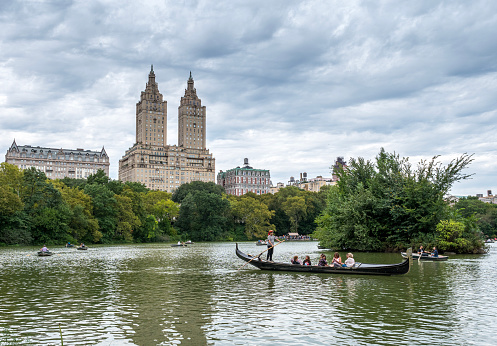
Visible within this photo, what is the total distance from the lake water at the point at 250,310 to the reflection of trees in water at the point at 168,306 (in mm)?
33

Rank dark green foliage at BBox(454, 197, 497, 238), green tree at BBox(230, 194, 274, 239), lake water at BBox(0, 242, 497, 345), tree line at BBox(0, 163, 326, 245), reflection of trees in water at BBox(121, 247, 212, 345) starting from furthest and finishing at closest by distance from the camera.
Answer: dark green foliage at BBox(454, 197, 497, 238)
green tree at BBox(230, 194, 274, 239)
tree line at BBox(0, 163, 326, 245)
reflection of trees in water at BBox(121, 247, 212, 345)
lake water at BBox(0, 242, 497, 345)

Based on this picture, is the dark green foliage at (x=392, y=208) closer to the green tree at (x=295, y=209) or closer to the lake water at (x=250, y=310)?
the lake water at (x=250, y=310)

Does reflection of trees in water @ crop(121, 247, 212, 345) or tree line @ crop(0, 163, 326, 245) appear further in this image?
tree line @ crop(0, 163, 326, 245)

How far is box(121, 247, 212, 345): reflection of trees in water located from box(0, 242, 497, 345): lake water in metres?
0.03

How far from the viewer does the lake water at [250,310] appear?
424 inches

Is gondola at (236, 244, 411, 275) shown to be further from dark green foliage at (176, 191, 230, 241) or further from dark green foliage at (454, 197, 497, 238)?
dark green foliage at (454, 197, 497, 238)

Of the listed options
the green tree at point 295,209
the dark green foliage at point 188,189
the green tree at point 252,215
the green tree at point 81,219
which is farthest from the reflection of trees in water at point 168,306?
the dark green foliage at point 188,189

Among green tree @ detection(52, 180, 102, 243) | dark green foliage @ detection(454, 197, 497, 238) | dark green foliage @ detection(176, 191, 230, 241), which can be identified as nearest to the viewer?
green tree @ detection(52, 180, 102, 243)

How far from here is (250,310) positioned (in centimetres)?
1399

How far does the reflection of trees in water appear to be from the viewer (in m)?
10.9

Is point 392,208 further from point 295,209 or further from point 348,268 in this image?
point 295,209

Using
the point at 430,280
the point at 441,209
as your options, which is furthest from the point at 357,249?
the point at 430,280

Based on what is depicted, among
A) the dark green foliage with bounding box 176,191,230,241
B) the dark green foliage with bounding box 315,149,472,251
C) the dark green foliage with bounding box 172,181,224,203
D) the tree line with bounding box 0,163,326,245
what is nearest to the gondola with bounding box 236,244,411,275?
the dark green foliage with bounding box 315,149,472,251

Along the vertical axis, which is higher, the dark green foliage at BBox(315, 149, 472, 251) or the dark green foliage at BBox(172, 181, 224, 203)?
the dark green foliage at BBox(172, 181, 224, 203)
